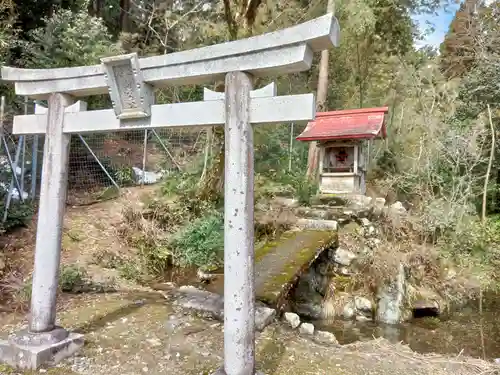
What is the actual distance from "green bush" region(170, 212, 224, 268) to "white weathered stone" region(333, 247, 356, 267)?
2570 millimetres

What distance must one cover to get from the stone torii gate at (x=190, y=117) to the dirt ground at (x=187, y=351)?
426mm

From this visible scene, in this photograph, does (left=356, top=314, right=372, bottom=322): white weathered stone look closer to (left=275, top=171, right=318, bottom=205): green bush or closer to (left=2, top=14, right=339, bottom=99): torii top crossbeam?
(left=275, top=171, right=318, bottom=205): green bush

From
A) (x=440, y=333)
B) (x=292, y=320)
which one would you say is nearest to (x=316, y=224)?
(x=440, y=333)

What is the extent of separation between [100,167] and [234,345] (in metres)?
8.39

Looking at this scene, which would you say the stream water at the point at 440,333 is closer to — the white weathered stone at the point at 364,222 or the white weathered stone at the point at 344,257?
the white weathered stone at the point at 344,257

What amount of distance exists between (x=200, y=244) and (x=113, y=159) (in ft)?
15.8

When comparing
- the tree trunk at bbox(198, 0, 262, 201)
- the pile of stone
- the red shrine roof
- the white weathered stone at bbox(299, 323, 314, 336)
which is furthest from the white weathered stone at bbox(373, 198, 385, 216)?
the white weathered stone at bbox(299, 323, 314, 336)

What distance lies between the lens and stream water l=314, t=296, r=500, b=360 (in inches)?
242

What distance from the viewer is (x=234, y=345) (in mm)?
2975

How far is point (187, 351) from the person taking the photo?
3.98 meters

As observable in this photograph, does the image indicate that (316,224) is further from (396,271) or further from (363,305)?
(363,305)

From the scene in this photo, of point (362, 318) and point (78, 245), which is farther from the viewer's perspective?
point (362, 318)

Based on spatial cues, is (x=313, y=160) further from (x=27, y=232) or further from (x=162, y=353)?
(x=162, y=353)

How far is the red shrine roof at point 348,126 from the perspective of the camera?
9.97m
